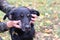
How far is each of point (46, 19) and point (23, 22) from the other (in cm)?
283

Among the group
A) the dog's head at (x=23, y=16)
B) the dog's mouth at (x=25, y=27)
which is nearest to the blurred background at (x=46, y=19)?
the dog's head at (x=23, y=16)

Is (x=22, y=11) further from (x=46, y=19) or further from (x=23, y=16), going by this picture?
(x=46, y=19)

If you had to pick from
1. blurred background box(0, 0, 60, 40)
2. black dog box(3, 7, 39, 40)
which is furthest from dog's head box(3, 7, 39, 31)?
blurred background box(0, 0, 60, 40)

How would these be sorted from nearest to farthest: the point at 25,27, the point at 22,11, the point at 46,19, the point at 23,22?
the point at 25,27 → the point at 23,22 → the point at 22,11 → the point at 46,19

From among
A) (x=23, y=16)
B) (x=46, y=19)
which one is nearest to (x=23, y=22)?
(x=23, y=16)

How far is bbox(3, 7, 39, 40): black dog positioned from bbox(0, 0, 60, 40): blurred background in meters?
1.33

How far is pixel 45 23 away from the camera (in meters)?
6.99

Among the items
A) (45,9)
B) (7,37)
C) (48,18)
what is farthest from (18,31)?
(45,9)

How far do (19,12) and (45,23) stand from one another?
7.84 ft

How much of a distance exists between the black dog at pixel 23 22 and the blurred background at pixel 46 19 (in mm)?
1330

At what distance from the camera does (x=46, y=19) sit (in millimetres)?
7301

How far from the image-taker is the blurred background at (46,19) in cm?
651

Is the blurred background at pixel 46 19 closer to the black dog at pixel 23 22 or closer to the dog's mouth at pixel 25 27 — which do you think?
the black dog at pixel 23 22

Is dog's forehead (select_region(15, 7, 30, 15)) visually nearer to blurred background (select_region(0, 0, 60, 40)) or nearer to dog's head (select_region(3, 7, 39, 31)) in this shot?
dog's head (select_region(3, 7, 39, 31))
